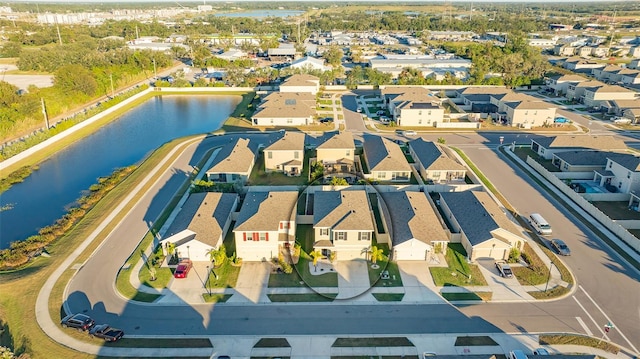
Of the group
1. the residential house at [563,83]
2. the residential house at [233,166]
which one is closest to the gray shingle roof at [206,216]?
the residential house at [233,166]

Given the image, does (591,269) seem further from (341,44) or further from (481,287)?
(341,44)

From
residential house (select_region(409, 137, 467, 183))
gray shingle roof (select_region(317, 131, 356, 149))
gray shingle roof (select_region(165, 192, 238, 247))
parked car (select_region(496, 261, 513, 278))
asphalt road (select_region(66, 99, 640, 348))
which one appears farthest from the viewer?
gray shingle roof (select_region(317, 131, 356, 149))

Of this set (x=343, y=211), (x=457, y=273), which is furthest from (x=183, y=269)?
(x=457, y=273)

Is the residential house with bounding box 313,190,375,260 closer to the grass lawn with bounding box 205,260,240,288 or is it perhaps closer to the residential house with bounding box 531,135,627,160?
the grass lawn with bounding box 205,260,240,288

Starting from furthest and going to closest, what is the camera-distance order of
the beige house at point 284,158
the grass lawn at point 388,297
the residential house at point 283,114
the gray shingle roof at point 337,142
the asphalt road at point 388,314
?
the residential house at point 283,114 < the gray shingle roof at point 337,142 < the beige house at point 284,158 < the grass lawn at point 388,297 < the asphalt road at point 388,314

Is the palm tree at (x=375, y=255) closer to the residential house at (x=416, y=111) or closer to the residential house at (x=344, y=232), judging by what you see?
the residential house at (x=344, y=232)

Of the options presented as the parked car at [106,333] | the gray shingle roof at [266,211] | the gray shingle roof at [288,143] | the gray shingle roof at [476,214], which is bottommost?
the parked car at [106,333]

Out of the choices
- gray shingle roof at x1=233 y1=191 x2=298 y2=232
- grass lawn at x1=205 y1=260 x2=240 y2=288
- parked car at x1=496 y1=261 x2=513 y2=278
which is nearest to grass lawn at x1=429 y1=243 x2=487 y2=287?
parked car at x1=496 y1=261 x2=513 y2=278
